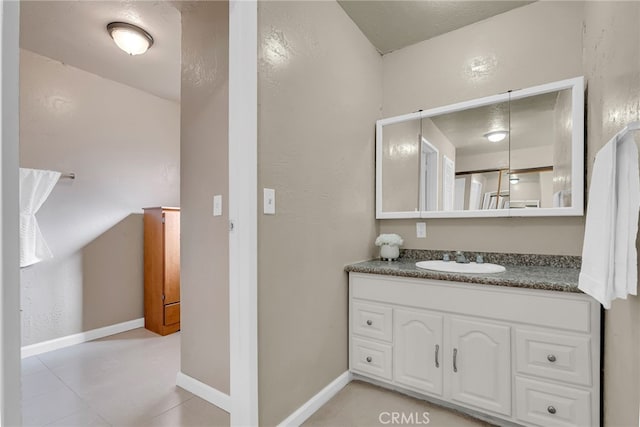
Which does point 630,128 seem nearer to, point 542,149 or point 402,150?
point 542,149

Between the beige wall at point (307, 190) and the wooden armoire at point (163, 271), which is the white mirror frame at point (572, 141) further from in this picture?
the wooden armoire at point (163, 271)

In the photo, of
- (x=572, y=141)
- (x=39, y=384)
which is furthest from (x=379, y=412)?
(x=39, y=384)

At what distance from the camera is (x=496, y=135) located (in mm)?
2010

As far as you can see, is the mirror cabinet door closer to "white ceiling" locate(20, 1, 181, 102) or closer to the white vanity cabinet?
the white vanity cabinet

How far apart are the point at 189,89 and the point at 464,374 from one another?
92.7 inches

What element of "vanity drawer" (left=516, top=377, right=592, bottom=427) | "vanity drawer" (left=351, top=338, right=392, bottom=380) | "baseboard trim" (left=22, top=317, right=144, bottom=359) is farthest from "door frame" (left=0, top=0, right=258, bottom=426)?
"baseboard trim" (left=22, top=317, right=144, bottom=359)

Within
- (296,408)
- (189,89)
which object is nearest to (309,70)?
(189,89)

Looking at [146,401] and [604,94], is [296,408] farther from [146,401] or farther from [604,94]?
[604,94]

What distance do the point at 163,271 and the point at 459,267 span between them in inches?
100

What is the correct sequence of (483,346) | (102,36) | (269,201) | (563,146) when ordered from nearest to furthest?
1. (269,201)
2. (483,346)
3. (563,146)
4. (102,36)

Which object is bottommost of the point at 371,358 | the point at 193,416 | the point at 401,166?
the point at 193,416

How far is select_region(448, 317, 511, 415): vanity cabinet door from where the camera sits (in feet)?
5.00

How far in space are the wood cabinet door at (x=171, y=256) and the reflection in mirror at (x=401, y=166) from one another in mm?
1990

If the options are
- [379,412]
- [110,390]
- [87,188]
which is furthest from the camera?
[87,188]
